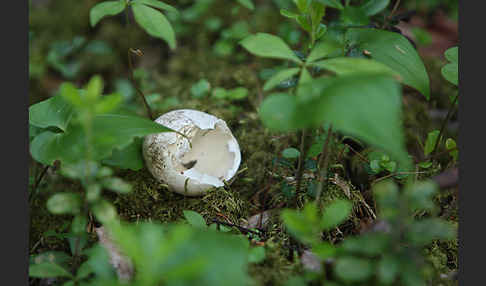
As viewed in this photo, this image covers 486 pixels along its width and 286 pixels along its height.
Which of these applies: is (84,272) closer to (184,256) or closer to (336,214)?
(184,256)

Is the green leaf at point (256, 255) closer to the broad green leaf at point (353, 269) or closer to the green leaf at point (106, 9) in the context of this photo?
the broad green leaf at point (353, 269)

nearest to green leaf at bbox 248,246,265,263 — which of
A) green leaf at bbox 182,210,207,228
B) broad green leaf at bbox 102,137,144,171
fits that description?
green leaf at bbox 182,210,207,228

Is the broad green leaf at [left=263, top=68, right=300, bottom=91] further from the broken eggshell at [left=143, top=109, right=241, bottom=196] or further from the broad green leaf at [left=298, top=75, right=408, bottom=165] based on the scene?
the broken eggshell at [left=143, top=109, right=241, bottom=196]

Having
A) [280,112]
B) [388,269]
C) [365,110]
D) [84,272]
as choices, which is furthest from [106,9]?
[388,269]

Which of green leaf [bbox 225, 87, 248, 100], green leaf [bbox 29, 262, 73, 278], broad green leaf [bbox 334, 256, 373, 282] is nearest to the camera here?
broad green leaf [bbox 334, 256, 373, 282]

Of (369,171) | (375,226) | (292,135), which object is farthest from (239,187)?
(375,226)

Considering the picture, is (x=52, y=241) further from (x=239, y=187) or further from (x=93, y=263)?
(x=239, y=187)
